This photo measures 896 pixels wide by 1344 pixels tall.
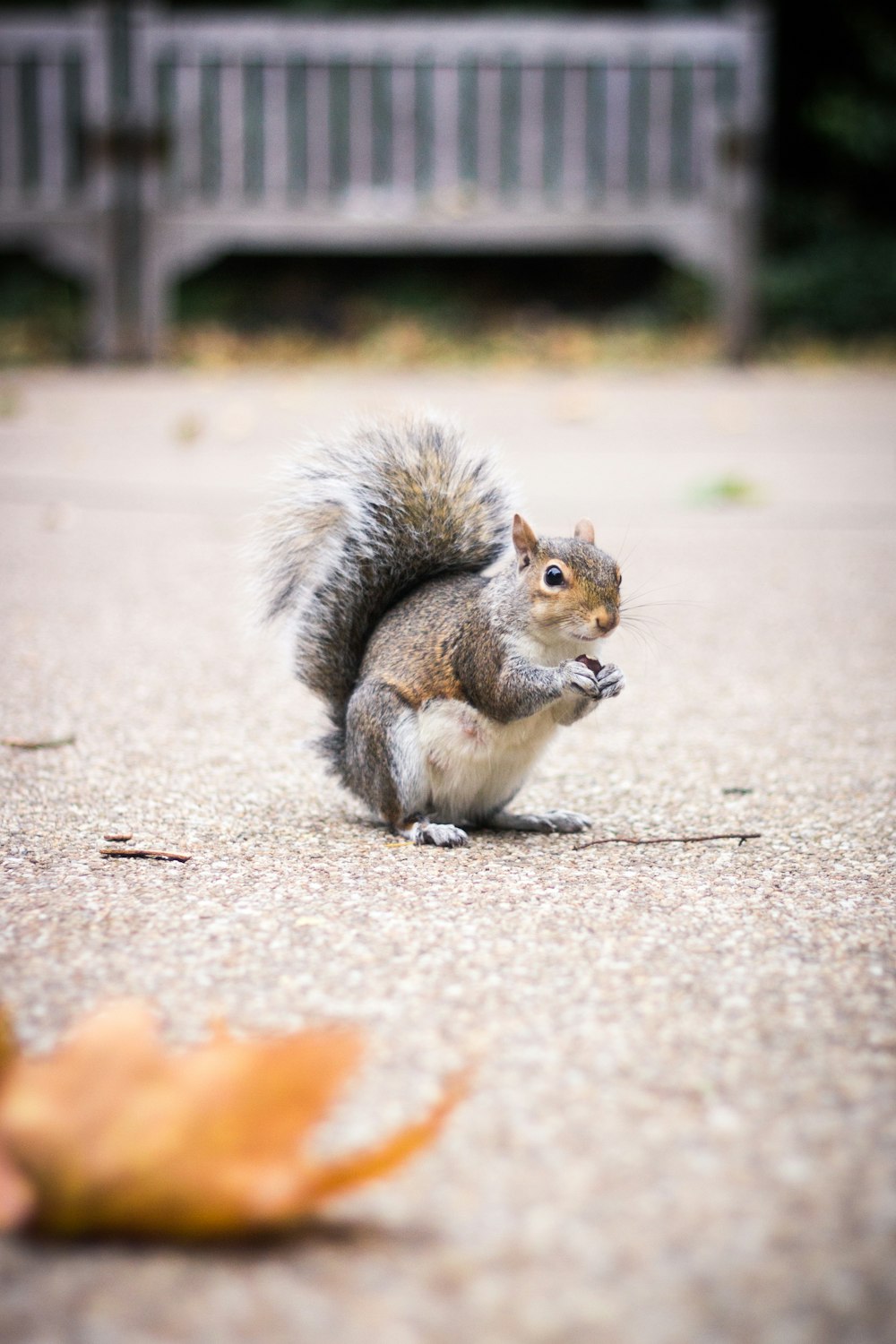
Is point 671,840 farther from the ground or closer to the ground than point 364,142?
closer to the ground

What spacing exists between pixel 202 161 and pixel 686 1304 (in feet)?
22.7

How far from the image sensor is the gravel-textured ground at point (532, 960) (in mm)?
Result: 831

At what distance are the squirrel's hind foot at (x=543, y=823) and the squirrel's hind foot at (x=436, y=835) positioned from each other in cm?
9

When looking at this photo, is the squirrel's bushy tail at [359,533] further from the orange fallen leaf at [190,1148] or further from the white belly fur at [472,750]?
the orange fallen leaf at [190,1148]

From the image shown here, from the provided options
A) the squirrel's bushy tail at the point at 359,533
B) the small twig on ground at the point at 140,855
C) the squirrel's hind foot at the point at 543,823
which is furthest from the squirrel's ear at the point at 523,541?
the small twig on ground at the point at 140,855

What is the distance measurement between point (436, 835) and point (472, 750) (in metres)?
0.13

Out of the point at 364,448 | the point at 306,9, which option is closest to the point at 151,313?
the point at 306,9

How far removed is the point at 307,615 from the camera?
77.9 inches

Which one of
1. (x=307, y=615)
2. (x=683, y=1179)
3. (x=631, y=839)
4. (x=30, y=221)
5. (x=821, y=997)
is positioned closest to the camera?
(x=683, y=1179)

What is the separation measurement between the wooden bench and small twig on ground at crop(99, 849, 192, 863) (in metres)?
5.76

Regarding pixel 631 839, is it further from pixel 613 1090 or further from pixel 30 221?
pixel 30 221

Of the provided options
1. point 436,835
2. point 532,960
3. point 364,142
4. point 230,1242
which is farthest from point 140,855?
point 364,142

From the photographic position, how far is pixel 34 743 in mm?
2123

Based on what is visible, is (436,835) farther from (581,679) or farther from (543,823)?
(581,679)
